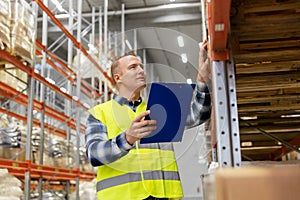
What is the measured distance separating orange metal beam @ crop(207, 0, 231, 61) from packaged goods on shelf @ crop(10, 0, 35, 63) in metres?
3.42

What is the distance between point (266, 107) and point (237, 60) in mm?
1196

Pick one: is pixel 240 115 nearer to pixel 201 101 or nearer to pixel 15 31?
pixel 201 101

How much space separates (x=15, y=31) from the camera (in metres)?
5.17

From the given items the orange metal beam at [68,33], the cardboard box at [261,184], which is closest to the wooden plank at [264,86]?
the cardboard box at [261,184]

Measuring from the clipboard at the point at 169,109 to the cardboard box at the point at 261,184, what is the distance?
1367mm

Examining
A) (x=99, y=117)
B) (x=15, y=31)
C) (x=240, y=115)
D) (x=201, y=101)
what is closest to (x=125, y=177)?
(x=99, y=117)

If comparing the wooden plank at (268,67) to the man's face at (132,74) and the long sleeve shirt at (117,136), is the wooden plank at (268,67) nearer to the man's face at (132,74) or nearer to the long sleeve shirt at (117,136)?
the long sleeve shirt at (117,136)

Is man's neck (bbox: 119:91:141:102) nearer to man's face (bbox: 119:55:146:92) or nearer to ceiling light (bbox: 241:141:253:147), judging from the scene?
man's face (bbox: 119:55:146:92)

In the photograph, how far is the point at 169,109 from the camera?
78.6 inches

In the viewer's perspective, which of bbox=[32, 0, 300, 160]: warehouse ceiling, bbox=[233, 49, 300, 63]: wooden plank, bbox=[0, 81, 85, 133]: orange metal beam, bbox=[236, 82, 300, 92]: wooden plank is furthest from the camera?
bbox=[0, 81, 85, 133]: orange metal beam

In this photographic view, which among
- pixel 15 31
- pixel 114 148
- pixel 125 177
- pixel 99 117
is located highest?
pixel 15 31

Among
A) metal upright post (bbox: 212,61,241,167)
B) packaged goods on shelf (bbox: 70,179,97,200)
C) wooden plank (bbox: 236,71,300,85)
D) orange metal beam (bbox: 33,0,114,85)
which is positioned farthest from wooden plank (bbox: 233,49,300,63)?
packaged goods on shelf (bbox: 70,179,97,200)

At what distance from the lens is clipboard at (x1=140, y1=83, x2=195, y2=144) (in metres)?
2.00

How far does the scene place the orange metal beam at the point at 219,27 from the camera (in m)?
2.05
